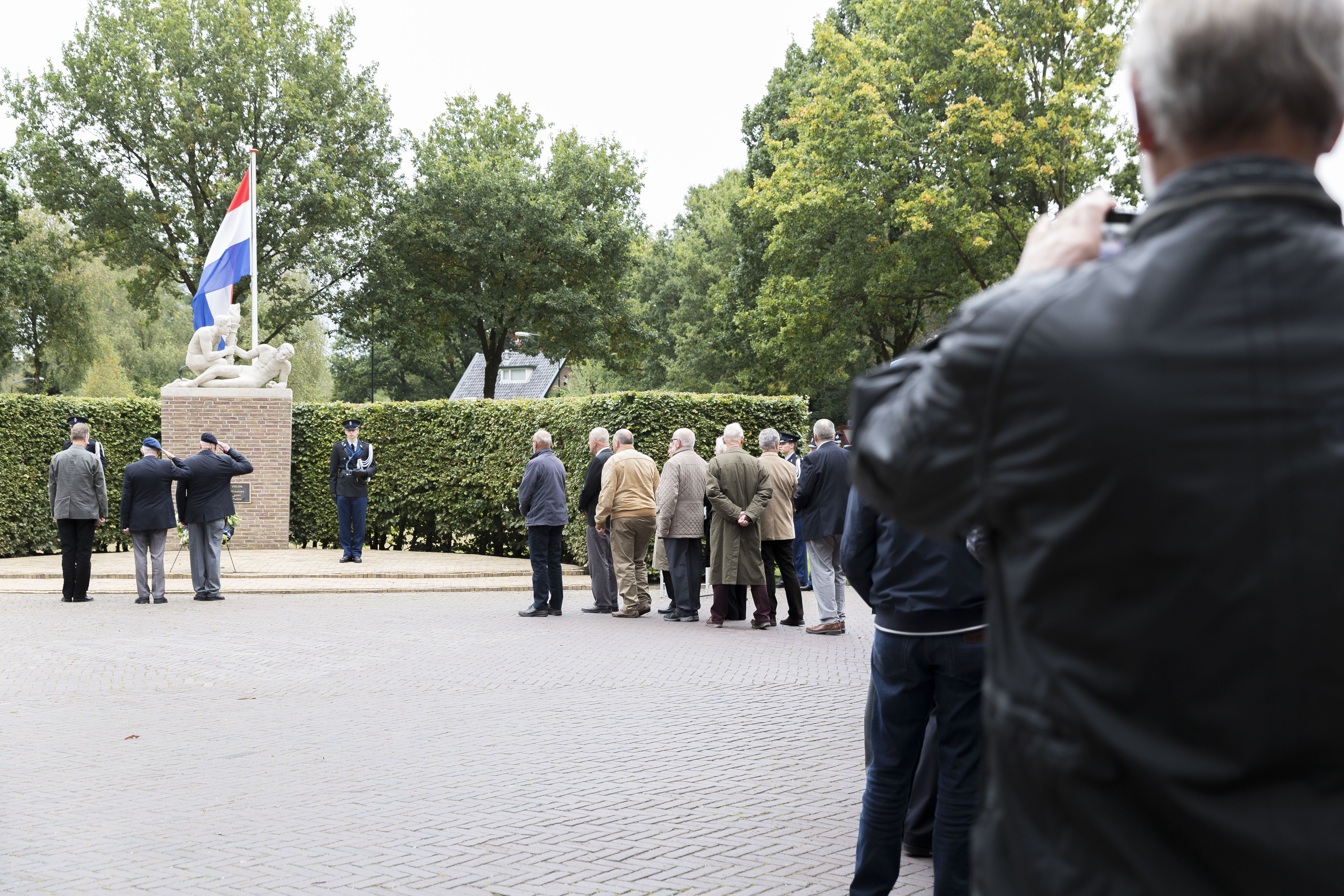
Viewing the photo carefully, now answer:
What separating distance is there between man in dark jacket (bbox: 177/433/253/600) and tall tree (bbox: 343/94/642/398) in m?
23.1

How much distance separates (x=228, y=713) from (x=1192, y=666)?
7609 millimetres

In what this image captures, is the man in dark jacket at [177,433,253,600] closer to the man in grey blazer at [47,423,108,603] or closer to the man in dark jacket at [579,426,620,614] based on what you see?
the man in grey blazer at [47,423,108,603]

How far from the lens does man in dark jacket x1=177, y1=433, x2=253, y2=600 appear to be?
14266mm

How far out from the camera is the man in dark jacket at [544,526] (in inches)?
523

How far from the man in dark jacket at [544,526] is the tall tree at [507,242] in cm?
2465

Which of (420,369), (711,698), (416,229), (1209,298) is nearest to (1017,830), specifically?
(1209,298)

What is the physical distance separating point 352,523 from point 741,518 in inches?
372

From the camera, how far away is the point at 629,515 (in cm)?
1330

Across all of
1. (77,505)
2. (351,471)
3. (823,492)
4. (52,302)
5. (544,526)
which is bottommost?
(544,526)

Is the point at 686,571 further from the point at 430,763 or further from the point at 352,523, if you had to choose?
the point at 352,523

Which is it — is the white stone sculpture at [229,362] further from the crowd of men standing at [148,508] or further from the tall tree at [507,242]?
the tall tree at [507,242]

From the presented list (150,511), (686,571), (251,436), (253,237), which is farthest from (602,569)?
(253,237)

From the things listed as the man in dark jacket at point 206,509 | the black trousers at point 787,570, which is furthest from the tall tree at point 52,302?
the black trousers at point 787,570

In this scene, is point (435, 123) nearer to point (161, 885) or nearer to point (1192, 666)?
point (161, 885)
